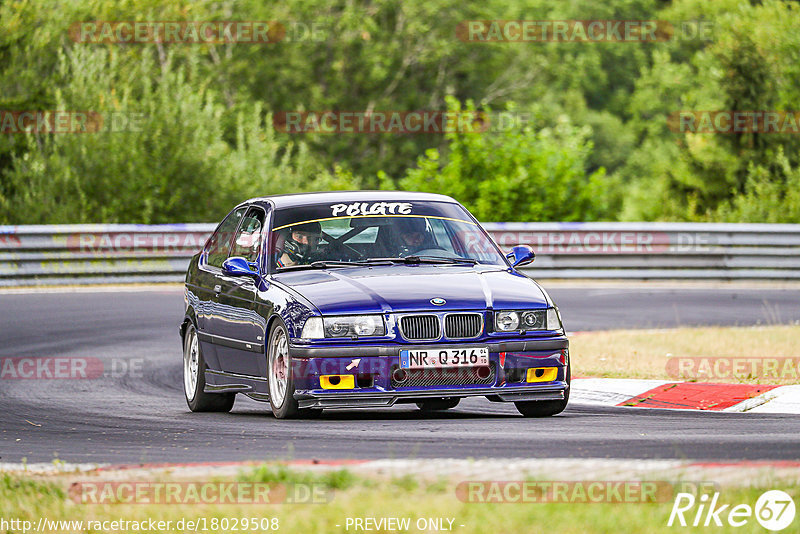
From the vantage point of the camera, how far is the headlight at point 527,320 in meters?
9.19

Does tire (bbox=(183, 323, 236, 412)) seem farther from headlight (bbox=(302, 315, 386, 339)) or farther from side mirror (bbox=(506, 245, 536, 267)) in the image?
side mirror (bbox=(506, 245, 536, 267))

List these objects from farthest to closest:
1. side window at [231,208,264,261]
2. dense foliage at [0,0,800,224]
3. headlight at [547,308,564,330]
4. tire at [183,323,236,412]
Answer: dense foliage at [0,0,800,224] → tire at [183,323,236,412] → side window at [231,208,264,261] → headlight at [547,308,564,330]

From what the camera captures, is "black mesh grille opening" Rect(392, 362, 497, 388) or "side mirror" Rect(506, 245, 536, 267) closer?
"black mesh grille opening" Rect(392, 362, 497, 388)

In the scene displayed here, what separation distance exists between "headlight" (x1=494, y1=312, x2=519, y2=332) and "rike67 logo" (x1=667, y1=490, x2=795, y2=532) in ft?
11.1

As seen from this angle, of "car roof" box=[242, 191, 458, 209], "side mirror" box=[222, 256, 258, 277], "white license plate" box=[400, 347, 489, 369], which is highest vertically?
"car roof" box=[242, 191, 458, 209]

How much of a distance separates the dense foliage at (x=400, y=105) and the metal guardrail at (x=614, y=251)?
5193 millimetres

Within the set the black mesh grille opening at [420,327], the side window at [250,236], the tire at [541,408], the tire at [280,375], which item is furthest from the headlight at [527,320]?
the side window at [250,236]

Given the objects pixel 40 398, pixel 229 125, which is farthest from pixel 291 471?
pixel 229 125

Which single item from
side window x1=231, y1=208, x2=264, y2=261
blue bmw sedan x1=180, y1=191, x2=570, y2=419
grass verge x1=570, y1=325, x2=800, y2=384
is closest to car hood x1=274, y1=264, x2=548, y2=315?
blue bmw sedan x1=180, y1=191, x2=570, y2=419

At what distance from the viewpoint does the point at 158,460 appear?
25.0 feet

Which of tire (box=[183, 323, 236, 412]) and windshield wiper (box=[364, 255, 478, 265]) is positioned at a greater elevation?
windshield wiper (box=[364, 255, 478, 265])

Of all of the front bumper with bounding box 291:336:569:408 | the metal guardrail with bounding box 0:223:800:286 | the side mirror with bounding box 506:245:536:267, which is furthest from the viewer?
the metal guardrail with bounding box 0:223:800:286

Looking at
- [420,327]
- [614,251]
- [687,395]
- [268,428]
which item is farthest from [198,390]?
[614,251]

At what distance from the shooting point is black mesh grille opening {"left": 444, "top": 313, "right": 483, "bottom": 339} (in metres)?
9.07
